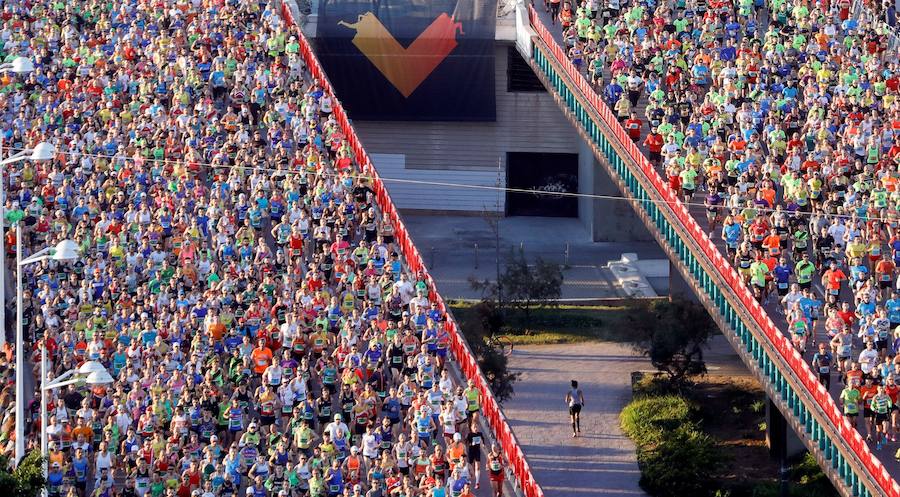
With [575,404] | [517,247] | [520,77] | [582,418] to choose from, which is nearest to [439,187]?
[520,77]

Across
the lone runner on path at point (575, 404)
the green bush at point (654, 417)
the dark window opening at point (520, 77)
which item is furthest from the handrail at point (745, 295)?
the dark window opening at point (520, 77)

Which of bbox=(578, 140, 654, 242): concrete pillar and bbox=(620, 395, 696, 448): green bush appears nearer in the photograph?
bbox=(620, 395, 696, 448): green bush

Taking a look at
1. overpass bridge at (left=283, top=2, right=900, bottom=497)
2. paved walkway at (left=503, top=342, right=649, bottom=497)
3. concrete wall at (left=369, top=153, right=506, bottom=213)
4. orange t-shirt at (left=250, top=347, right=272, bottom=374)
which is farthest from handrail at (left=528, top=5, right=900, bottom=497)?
concrete wall at (left=369, top=153, right=506, bottom=213)

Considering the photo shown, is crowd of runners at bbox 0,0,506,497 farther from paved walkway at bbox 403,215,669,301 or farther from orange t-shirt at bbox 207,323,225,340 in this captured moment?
paved walkway at bbox 403,215,669,301

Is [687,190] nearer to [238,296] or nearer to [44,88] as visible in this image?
[238,296]

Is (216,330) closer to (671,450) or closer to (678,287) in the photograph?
(671,450)

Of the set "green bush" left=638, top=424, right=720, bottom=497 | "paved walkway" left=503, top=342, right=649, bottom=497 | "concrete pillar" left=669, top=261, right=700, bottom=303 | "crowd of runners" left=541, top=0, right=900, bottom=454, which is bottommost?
"paved walkway" left=503, top=342, right=649, bottom=497

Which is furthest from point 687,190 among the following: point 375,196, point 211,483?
point 211,483
